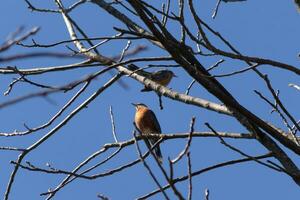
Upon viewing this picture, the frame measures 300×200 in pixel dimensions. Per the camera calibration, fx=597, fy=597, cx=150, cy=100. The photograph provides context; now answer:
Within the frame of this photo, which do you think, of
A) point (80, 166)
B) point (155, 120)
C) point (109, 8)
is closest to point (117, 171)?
point (80, 166)

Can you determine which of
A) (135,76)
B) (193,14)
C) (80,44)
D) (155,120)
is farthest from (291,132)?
(155,120)

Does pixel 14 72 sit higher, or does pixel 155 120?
pixel 155 120

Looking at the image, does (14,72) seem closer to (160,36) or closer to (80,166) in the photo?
(80,166)

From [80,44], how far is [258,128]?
78.9 inches

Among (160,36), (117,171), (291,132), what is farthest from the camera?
(117,171)

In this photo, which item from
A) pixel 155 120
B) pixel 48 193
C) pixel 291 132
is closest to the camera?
pixel 291 132

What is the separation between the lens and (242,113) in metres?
2.91

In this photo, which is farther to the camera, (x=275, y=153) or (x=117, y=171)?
(x=117, y=171)

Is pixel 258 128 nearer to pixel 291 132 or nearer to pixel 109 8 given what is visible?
pixel 291 132

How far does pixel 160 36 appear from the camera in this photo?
9.16 ft

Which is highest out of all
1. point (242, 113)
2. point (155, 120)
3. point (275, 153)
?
point (155, 120)

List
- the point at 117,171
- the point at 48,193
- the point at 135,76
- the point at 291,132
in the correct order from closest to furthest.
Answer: the point at 291,132 → the point at 117,171 → the point at 48,193 → the point at 135,76

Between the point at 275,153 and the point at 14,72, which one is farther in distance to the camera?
the point at 14,72

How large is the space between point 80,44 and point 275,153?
2159 millimetres
